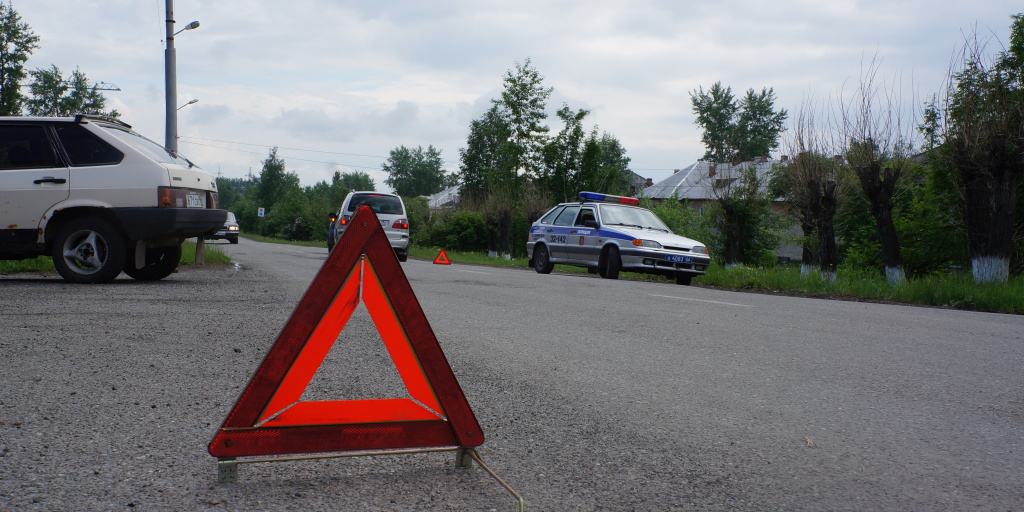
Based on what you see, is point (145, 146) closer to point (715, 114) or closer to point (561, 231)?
point (561, 231)

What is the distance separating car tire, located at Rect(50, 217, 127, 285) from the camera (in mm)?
8867

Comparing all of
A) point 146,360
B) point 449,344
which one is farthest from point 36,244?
point 449,344

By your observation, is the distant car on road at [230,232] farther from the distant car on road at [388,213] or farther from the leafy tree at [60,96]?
the leafy tree at [60,96]

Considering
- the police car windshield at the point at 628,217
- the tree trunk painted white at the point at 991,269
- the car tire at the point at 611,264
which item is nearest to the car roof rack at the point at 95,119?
the car tire at the point at 611,264

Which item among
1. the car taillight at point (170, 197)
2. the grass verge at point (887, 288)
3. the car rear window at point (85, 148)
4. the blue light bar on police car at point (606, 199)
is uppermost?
the car rear window at point (85, 148)

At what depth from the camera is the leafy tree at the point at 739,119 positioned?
73.8 m

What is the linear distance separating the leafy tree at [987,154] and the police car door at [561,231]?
7597 mm

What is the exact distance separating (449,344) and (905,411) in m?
3.15

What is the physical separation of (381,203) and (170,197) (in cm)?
1108

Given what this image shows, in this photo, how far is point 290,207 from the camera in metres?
78.0

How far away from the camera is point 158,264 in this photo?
10.5 m

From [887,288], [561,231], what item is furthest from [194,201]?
[887,288]

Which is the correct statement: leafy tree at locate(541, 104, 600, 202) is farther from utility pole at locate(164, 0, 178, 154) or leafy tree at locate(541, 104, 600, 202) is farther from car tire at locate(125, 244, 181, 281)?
car tire at locate(125, 244, 181, 281)

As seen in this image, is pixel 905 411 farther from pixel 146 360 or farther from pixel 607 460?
pixel 146 360
